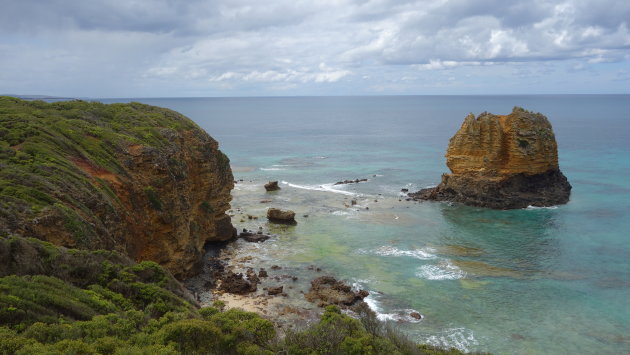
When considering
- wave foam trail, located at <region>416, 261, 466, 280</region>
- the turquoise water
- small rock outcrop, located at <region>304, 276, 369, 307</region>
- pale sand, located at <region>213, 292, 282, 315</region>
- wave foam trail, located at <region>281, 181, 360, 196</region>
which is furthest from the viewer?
wave foam trail, located at <region>281, 181, 360, 196</region>

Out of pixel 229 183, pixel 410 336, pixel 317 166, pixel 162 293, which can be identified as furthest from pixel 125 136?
pixel 317 166

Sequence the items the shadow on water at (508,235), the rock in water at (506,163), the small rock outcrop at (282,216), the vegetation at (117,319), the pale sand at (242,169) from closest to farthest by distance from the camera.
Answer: the vegetation at (117,319) → the shadow on water at (508,235) → the small rock outcrop at (282,216) → the rock in water at (506,163) → the pale sand at (242,169)

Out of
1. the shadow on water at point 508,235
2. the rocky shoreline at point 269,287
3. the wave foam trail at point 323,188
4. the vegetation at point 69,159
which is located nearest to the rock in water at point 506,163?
the shadow on water at point 508,235

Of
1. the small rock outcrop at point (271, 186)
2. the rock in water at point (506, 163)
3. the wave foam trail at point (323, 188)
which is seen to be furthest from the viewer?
the small rock outcrop at point (271, 186)

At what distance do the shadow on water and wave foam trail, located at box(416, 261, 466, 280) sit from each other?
90.6 inches

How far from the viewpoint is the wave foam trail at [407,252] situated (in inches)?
1762

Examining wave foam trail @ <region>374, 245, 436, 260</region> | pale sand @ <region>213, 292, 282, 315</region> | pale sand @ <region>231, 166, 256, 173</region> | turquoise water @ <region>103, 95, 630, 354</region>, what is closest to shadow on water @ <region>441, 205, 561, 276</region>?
turquoise water @ <region>103, 95, 630, 354</region>

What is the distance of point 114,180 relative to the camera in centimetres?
3055

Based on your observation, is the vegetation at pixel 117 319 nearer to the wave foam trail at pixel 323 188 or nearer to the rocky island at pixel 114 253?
the rocky island at pixel 114 253

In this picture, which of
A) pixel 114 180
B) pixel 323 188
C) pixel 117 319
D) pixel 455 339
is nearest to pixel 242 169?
pixel 323 188

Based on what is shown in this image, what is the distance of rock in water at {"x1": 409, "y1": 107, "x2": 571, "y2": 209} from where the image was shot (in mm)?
62781

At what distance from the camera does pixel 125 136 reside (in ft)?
120

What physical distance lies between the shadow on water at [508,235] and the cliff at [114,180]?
84.7 feet

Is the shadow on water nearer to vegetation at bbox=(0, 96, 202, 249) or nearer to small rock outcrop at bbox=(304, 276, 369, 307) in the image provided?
small rock outcrop at bbox=(304, 276, 369, 307)
